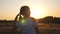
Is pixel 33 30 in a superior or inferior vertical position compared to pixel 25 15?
inferior

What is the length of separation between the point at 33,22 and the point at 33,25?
3cm

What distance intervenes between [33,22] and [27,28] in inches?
4.0

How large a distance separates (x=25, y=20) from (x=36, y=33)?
0.18 m

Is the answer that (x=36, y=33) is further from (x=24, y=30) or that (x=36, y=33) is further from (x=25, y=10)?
(x=25, y=10)

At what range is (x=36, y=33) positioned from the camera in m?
2.24

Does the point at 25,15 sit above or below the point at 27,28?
above

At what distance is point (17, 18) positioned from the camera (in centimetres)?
233

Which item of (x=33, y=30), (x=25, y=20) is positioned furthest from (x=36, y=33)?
(x=25, y=20)

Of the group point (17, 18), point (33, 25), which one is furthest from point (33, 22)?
point (17, 18)

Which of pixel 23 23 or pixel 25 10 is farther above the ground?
pixel 25 10

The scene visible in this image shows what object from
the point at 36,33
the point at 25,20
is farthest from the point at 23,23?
the point at 36,33

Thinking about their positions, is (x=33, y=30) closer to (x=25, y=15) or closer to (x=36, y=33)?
(x=36, y=33)

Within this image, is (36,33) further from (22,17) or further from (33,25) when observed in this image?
(22,17)

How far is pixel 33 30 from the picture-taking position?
2.23 metres
